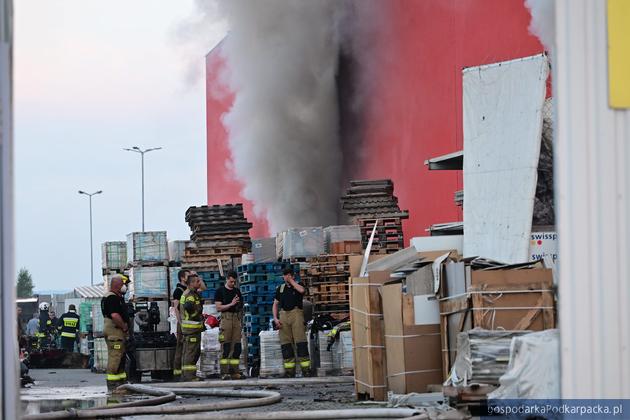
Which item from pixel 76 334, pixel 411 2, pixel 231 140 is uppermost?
pixel 411 2

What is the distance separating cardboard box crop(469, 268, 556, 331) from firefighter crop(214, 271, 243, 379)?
26.6 ft

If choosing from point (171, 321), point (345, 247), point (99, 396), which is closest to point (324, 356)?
point (345, 247)

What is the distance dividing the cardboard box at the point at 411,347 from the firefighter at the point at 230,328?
6593 millimetres

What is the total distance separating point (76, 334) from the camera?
1216 inches

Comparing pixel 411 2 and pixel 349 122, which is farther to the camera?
pixel 349 122

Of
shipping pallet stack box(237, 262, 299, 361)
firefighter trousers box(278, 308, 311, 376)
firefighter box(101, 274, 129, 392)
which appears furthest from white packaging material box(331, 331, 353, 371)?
firefighter box(101, 274, 129, 392)

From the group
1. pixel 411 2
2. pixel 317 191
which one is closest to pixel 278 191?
pixel 317 191

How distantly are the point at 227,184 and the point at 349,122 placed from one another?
6.63m

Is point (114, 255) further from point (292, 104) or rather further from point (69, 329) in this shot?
point (292, 104)

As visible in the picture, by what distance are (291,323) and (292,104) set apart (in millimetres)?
14820

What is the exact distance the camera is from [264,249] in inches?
887

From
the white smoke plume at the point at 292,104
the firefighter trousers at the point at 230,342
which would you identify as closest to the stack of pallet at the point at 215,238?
the firefighter trousers at the point at 230,342

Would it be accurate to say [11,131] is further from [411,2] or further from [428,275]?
[411,2]

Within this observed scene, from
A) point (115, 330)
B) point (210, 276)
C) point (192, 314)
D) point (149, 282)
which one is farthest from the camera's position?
point (149, 282)
